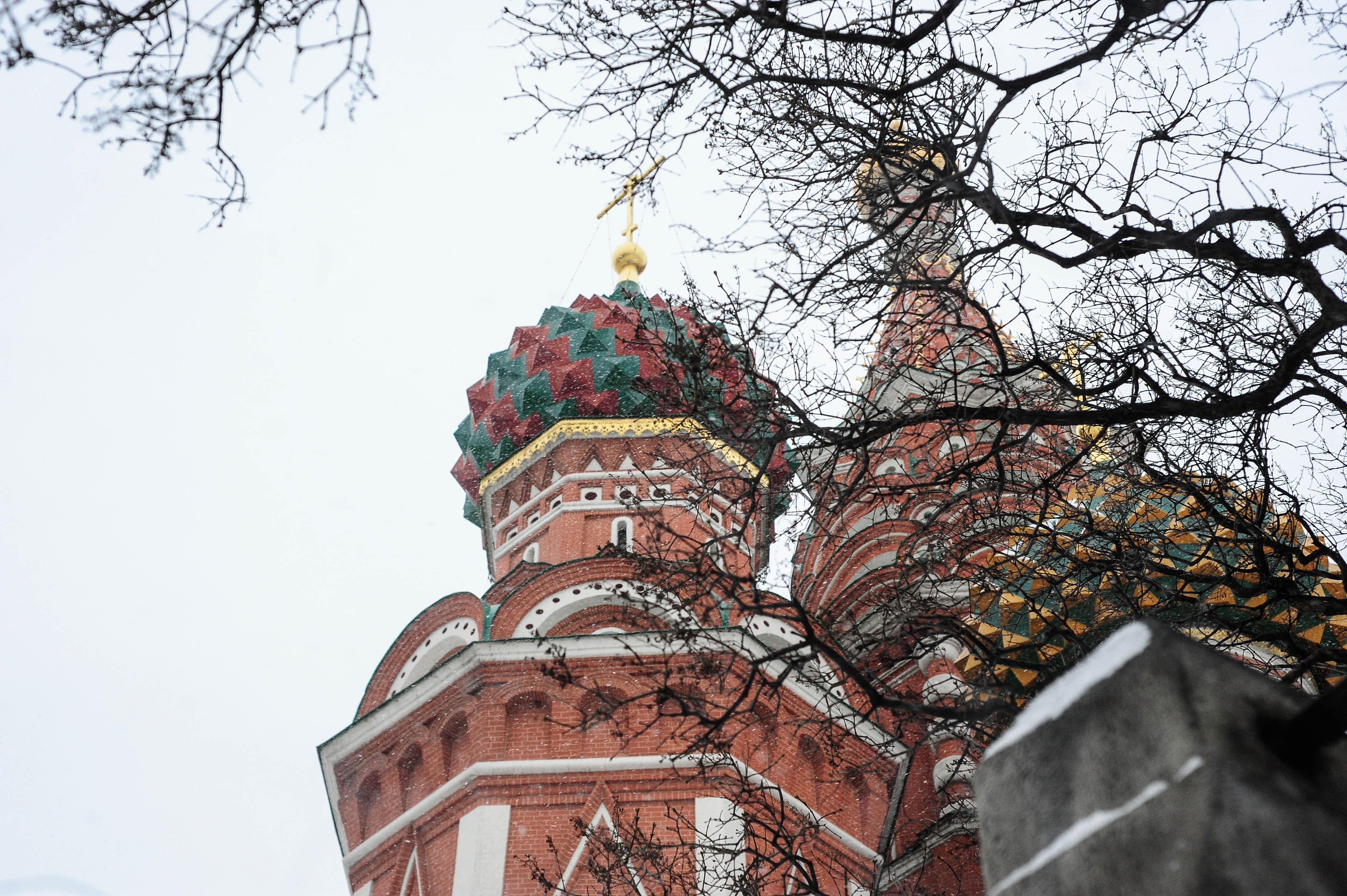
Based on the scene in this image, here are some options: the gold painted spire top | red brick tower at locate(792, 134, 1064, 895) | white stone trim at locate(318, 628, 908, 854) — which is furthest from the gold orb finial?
red brick tower at locate(792, 134, 1064, 895)

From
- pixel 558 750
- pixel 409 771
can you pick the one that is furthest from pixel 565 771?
pixel 409 771

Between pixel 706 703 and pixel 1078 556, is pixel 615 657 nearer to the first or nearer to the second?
pixel 1078 556

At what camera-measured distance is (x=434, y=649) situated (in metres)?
13.9

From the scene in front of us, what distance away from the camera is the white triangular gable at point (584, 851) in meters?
11.0

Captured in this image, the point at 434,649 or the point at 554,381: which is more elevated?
the point at 554,381

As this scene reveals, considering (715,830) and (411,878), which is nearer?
(715,830)

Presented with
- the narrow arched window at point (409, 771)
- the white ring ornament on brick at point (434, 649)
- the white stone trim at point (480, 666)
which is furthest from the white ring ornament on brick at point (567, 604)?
the narrow arched window at point (409, 771)

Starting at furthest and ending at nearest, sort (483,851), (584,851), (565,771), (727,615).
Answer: (727,615) → (565,771) → (584,851) → (483,851)

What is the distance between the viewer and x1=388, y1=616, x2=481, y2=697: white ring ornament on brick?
1378 centimetres

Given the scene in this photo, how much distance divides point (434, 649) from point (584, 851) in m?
2.92

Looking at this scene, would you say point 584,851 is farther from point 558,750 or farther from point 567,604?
point 567,604

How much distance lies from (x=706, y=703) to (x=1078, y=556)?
245 centimetres

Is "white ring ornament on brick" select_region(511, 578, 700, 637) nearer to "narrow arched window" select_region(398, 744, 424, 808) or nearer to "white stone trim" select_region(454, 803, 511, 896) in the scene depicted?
"narrow arched window" select_region(398, 744, 424, 808)

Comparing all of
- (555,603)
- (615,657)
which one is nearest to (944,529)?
(615,657)
